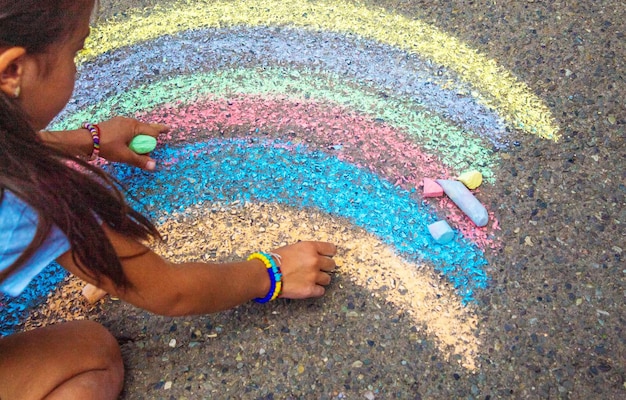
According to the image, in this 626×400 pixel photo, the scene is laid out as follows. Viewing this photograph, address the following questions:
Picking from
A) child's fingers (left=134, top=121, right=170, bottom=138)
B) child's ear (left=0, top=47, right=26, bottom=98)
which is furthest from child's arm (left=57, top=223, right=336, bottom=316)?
child's fingers (left=134, top=121, right=170, bottom=138)

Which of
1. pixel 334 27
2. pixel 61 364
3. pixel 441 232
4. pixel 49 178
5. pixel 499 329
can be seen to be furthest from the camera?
pixel 334 27

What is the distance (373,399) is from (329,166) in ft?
2.03

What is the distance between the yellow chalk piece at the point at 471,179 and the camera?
1.50 meters

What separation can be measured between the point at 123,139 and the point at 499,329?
3.41 ft

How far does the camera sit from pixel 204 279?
1.17m

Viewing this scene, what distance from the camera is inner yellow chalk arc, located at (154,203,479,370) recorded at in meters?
1.31

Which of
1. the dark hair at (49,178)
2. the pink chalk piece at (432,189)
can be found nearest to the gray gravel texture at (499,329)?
the pink chalk piece at (432,189)

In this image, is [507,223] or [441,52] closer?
[507,223]

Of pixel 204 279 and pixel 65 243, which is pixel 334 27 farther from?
pixel 65 243

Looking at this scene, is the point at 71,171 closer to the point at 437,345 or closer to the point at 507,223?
the point at 437,345

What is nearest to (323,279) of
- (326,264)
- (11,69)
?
(326,264)

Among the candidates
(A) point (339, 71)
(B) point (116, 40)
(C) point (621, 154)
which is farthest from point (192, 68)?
(C) point (621, 154)

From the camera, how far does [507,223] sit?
57.5 inches

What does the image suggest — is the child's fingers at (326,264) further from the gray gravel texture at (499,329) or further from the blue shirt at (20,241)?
Answer: the blue shirt at (20,241)
